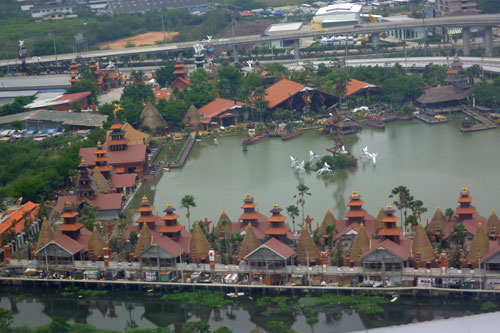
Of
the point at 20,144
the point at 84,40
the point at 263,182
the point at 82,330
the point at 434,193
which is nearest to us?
the point at 82,330

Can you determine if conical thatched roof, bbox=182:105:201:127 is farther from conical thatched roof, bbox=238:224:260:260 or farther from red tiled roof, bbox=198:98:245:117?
conical thatched roof, bbox=238:224:260:260

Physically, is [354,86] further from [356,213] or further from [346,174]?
[356,213]

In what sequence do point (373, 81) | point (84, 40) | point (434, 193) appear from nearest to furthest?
1. point (434, 193)
2. point (373, 81)
3. point (84, 40)

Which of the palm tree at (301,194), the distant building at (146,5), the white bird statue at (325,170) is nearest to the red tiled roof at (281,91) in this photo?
the white bird statue at (325,170)

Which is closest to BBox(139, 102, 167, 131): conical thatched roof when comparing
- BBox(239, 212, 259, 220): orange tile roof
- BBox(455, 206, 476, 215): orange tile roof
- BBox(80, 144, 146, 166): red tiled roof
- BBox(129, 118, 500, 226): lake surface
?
BBox(129, 118, 500, 226): lake surface

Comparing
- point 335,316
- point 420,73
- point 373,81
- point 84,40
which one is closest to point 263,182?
point 335,316

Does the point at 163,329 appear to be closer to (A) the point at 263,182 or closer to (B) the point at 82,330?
(B) the point at 82,330
